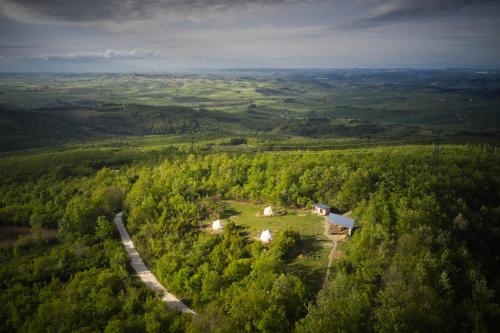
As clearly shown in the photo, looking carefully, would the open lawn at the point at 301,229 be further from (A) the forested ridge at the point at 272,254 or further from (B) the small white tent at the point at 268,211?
(A) the forested ridge at the point at 272,254

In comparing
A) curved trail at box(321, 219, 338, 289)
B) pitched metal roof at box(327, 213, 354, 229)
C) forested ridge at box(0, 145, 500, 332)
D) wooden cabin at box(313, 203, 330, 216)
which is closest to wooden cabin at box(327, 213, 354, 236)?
pitched metal roof at box(327, 213, 354, 229)

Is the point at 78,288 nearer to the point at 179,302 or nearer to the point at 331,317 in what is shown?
the point at 179,302

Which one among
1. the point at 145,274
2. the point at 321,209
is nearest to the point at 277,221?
the point at 321,209

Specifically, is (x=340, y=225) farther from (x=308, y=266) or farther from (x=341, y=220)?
Result: (x=308, y=266)

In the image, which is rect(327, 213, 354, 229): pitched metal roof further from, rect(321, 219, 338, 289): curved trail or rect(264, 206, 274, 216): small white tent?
rect(264, 206, 274, 216): small white tent

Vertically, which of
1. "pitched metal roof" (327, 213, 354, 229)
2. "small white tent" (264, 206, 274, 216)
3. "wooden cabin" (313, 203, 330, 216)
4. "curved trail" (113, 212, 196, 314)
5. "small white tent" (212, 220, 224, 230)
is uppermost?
"pitched metal roof" (327, 213, 354, 229)

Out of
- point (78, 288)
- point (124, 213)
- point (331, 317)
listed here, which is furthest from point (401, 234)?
point (124, 213)
